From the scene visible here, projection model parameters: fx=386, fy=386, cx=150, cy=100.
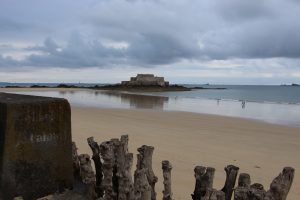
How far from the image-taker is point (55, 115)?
13.1 ft

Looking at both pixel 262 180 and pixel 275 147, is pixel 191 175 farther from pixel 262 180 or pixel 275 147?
pixel 275 147

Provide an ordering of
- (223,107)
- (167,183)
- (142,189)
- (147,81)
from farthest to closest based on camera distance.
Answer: (147,81), (223,107), (167,183), (142,189)

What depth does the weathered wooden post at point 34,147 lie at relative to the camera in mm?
3697

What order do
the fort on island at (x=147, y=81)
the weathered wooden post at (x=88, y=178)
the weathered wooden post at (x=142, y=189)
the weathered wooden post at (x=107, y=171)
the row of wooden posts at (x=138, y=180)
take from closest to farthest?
1. the row of wooden posts at (x=138, y=180)
2. the weathered wooden post at (x=142, y=189)
3. the weathered wooden post at (x=107, y=171)
4. the weathered wooden post at (x=88, y=178)
5. the fort on island at (x=147, y=81)

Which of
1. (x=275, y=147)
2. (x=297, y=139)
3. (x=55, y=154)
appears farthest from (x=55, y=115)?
(x=297, y=139)

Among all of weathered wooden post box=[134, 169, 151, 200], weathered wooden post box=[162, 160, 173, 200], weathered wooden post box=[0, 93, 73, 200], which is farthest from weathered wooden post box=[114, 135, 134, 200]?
weathered wooden post box=[0, 93, 73, 200]

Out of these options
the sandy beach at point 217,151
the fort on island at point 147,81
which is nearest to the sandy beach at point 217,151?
the sandy beach at point 217,151

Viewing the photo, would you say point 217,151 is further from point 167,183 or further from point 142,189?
point 142,189

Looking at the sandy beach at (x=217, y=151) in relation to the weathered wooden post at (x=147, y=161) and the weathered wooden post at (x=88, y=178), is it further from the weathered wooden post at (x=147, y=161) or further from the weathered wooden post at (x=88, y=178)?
the weathered wooden post at (x=88, y=178)

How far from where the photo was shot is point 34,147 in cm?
387

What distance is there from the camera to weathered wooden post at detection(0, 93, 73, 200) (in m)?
3.70

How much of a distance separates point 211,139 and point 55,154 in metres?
8.30

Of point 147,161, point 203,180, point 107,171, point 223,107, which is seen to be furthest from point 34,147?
point 223,107

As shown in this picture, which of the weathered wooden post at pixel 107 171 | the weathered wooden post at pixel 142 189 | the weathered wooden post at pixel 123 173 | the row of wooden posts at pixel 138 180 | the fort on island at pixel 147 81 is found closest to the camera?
the row of wooden posts at pixel 138 180
